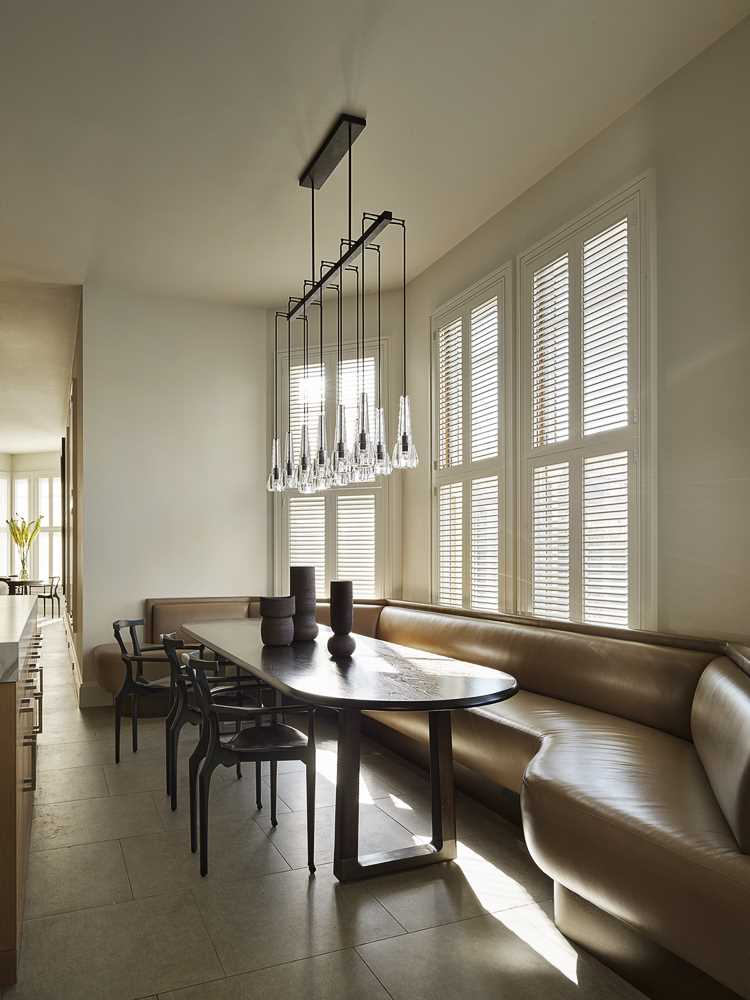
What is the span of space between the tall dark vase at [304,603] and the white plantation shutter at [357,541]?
6.74ft

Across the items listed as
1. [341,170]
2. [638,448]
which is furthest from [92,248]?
[638,448]

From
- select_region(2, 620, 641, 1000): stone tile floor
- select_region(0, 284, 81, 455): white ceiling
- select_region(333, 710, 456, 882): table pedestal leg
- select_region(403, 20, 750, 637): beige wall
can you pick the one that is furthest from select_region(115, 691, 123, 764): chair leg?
select_region(0, 284, 81, 455): white ceiling

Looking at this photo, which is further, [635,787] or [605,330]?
[605,330]

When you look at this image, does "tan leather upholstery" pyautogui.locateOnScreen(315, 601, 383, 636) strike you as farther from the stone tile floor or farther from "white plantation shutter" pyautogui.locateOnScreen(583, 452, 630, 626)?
"white plantation shutter" pyautogui.locateOnScreen(583, 452, 630, 626)

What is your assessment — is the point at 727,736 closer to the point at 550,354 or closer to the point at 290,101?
the point at 550,354

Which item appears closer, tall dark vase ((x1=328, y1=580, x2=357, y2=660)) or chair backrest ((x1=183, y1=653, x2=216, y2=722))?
chair backrest ((x1=183, y1=653, x2=216, y2=722))

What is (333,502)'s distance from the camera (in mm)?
6184

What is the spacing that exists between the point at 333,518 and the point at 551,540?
2412mm

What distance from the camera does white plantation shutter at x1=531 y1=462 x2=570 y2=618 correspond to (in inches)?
158

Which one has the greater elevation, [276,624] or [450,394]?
[450,394]

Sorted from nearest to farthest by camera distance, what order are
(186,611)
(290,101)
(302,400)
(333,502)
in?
(290,101) < (186,611) < (333,502) < (302,400)

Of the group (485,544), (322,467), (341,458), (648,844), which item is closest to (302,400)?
(485,544)

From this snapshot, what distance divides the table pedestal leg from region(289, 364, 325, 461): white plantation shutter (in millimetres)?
3520

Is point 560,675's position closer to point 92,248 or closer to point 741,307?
point 741,307
